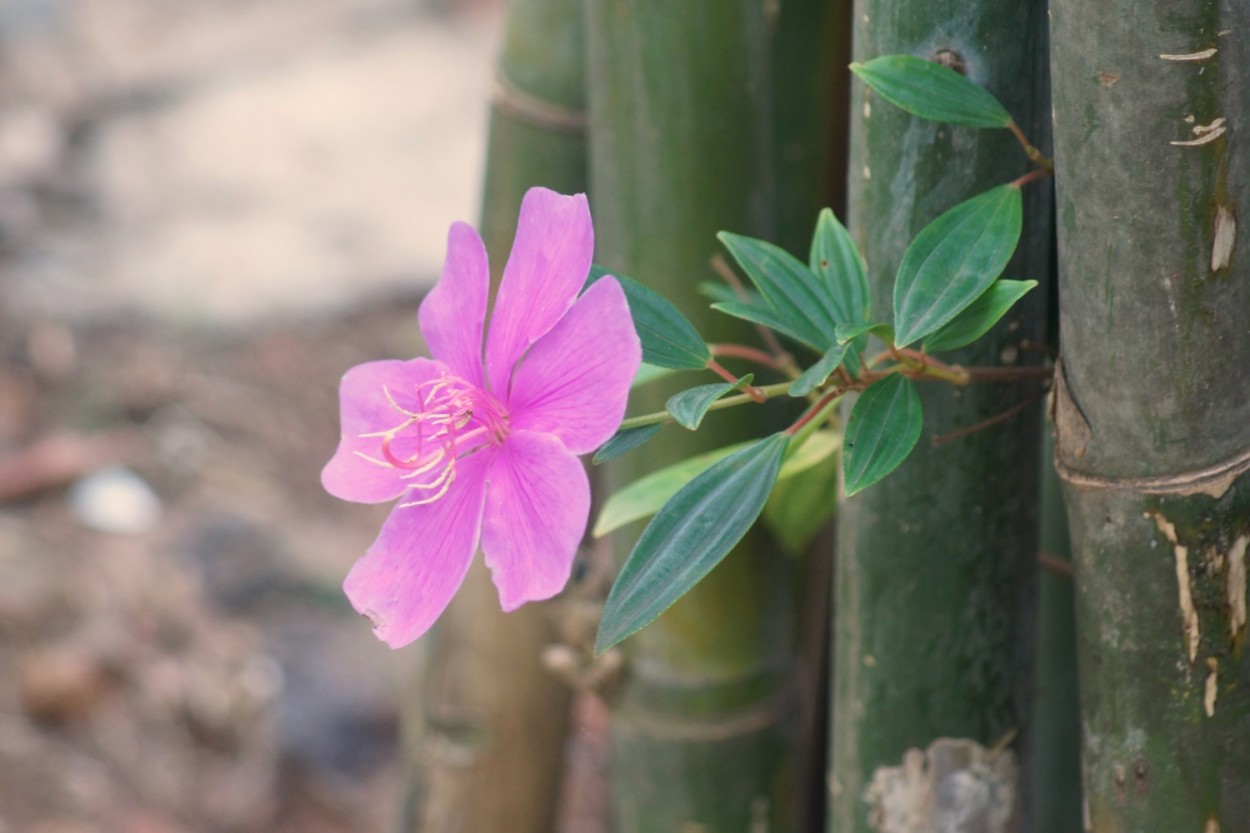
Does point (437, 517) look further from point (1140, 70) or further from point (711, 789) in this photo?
point (711, 789)

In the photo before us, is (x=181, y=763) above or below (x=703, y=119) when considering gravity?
below

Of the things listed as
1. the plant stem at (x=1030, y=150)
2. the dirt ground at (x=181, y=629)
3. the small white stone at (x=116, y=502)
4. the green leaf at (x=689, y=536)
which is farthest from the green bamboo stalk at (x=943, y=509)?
the small white stone at (x=116, y=502)

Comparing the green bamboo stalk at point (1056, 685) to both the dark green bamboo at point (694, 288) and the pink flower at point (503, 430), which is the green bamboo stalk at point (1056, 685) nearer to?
the dark green bamboo at point (694, 288)

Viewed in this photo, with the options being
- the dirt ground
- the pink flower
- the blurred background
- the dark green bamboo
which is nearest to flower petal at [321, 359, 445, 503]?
the pink flower

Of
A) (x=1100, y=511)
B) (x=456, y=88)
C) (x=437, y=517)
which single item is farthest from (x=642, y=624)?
(x=456, y=88)

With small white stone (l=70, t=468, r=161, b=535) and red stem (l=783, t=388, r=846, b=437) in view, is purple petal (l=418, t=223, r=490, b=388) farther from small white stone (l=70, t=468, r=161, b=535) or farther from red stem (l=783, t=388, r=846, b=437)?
small white stone (l=70, t=468, r=161, b=535)

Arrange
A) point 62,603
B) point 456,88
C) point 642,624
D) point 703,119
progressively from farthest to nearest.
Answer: point 456,88 → point 62,603 → point 703,119 → point 642,624

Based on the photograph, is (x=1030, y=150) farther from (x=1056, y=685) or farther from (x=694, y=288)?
(x=1056, y=685)

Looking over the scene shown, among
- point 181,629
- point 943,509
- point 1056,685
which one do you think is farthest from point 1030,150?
point 181,629
